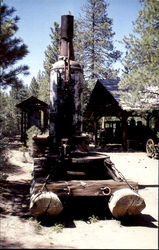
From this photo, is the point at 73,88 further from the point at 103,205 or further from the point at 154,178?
the point at 154,178

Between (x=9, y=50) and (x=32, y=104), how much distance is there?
16911 mm

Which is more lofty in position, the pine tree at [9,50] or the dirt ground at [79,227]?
the pine tree at [9,50]

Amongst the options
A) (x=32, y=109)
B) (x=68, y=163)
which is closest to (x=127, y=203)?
(x=68, y=163)

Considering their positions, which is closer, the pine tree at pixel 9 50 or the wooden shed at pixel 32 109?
the pine tree at pixel 9 50

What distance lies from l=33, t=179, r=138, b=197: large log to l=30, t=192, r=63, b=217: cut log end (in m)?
0.35

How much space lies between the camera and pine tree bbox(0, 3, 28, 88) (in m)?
8.50

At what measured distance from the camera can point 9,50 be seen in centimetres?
891

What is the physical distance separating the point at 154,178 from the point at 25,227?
226 inches

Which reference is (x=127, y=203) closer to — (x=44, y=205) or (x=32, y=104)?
(x=44, y=205)

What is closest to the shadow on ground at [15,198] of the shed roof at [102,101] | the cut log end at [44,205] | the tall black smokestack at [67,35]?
the cut log end at [44,205]

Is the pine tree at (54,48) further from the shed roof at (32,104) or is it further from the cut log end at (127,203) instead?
the cut log end at (127,203)

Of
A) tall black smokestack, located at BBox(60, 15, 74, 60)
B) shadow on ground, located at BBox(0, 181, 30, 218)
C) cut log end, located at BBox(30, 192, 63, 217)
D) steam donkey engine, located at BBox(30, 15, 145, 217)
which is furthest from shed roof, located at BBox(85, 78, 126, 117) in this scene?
cut log end, located at BBox(30, 192, 63, 217)

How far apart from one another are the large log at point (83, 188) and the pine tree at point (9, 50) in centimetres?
377

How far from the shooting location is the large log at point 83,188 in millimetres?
6919
